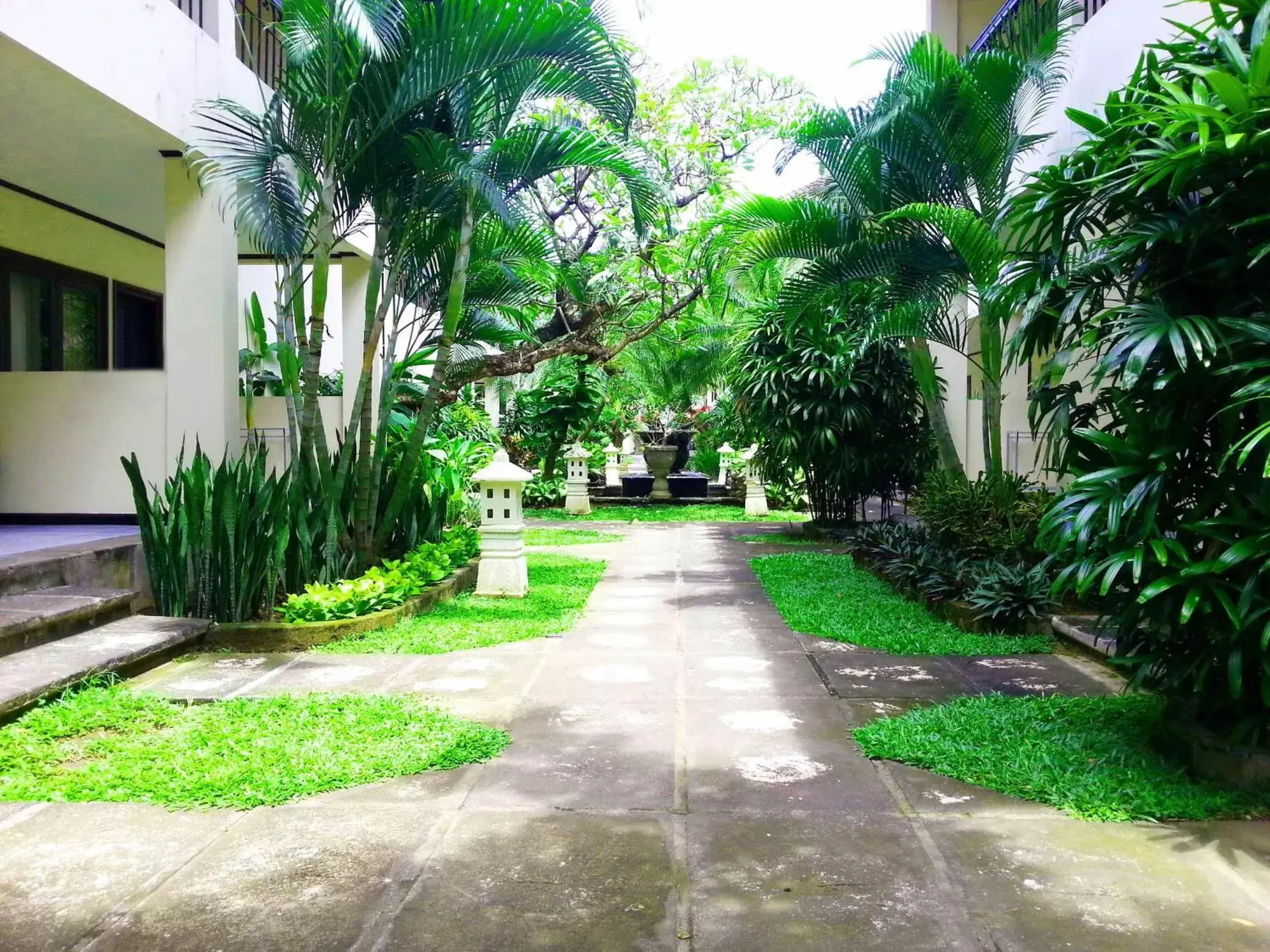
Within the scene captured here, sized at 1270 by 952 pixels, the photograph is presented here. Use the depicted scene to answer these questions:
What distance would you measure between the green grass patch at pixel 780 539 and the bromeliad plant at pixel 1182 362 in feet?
25.7

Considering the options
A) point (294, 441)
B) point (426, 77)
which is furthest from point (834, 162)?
point (294, 441)

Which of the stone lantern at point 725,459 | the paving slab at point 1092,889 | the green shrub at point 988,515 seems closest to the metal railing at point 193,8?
the green shrub at point 988,515

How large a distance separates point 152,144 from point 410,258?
193 cm

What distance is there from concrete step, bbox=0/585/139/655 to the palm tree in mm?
5260

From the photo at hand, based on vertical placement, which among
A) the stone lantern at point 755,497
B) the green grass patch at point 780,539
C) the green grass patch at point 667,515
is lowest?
the green grass patch at point 780,539

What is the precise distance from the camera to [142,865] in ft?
9.61

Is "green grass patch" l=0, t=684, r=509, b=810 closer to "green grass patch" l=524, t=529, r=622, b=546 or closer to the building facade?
the building facade

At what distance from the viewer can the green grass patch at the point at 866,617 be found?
5.96 meters

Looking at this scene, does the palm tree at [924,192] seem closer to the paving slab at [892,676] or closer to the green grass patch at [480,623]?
the paving slab at [892,676]

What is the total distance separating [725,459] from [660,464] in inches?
50.3

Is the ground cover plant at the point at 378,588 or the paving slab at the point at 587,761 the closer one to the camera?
the paving slab at the point at 587,761

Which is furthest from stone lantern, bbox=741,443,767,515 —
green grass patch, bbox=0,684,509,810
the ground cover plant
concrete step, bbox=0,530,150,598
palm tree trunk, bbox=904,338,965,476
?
green grass patch, bbox=0,684,509,810

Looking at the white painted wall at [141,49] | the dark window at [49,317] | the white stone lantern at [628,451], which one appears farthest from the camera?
the white stone lantern at [628,451]

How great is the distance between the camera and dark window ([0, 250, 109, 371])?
30.4 ft
